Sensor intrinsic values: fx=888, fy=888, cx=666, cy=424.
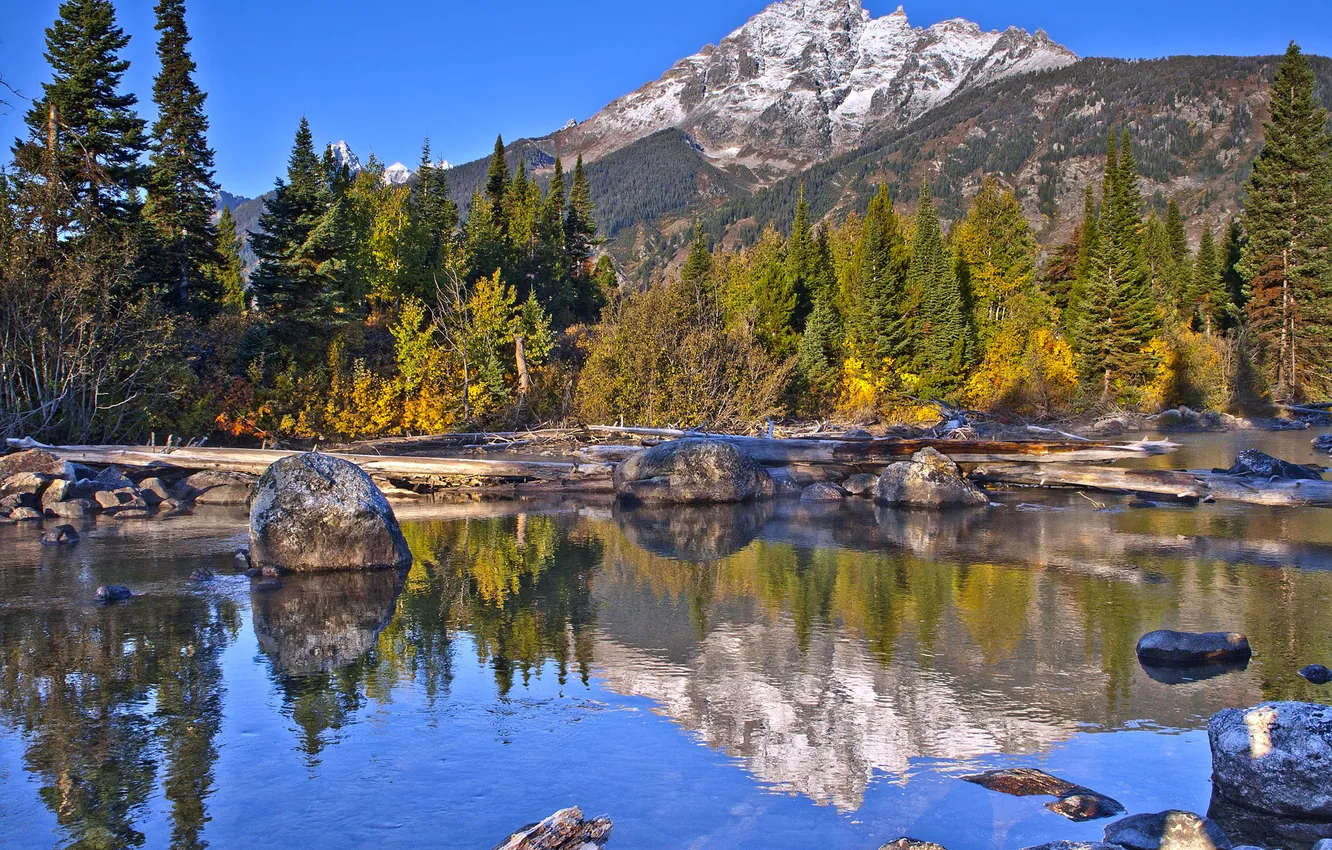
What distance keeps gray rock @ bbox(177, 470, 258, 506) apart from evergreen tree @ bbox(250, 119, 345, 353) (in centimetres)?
1158

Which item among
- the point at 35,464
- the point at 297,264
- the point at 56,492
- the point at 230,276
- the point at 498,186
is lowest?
the point at 56,492

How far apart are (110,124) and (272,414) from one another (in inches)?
426

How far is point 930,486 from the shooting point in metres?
17.7

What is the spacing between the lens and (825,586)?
10352 millimetres

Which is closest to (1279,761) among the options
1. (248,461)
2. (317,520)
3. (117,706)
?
(117,706)

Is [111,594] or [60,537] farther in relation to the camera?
[60,537]

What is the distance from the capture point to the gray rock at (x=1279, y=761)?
15.7 ft

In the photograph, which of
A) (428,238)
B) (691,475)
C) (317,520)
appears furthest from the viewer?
(428,238)

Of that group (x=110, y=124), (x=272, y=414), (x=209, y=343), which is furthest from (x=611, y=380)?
(x=110, y=124)

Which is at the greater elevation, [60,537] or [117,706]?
[60,537]

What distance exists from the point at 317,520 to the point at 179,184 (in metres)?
27.5

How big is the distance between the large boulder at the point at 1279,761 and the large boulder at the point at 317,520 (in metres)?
9.33

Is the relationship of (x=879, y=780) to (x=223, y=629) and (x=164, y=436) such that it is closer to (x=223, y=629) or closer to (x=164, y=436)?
(x=223, y=629)

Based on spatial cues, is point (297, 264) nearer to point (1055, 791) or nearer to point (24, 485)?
point (24, 485)
